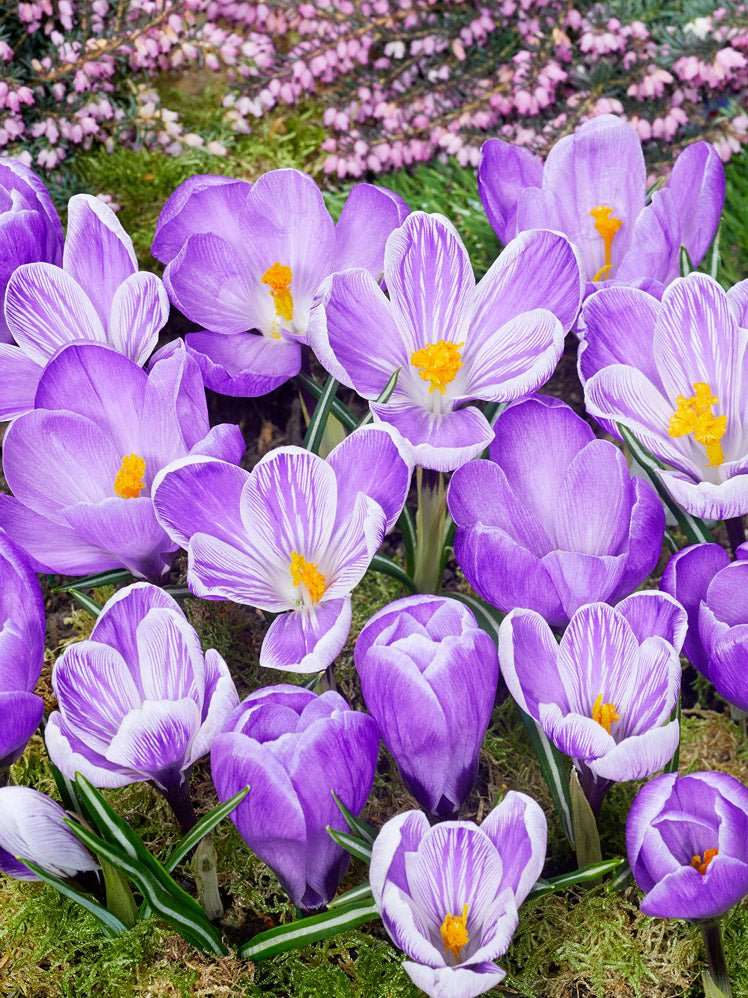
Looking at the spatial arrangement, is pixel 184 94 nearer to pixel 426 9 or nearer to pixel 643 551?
pixel 426 9

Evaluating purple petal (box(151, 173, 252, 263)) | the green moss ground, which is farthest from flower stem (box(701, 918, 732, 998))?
purple petal (box(151, 173, 252, 263))

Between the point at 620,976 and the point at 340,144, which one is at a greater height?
the point at 340,144

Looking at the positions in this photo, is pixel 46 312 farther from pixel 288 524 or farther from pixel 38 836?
pixel 38 836

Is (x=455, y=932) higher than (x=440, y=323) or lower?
lower

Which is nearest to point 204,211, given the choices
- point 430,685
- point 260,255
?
point 260,255

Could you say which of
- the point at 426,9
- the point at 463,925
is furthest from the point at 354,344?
the point at 426,9

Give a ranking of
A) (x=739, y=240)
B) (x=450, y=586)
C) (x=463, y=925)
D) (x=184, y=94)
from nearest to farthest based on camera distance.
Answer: (x=463, y=925) < (x=450, y=586) < (x=739, y=240) < (x=184, y=94)

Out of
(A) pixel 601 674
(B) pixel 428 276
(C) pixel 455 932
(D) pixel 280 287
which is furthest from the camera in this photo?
(D) pixel 280 287

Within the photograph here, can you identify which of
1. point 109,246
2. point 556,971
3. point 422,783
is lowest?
point 556,971
